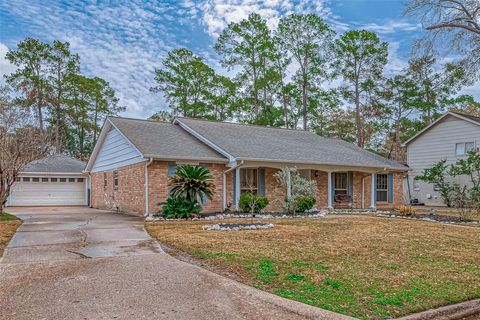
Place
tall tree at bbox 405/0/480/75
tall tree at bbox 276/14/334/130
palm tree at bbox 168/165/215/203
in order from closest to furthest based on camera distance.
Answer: tall tree at bbox 405/0/480/75 < palm tree at bbox 168/165/215/203 < tall tree at bbox 276/14/334/130

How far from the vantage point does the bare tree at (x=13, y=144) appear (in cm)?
1452

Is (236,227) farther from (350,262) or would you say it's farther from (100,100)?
(100,100)

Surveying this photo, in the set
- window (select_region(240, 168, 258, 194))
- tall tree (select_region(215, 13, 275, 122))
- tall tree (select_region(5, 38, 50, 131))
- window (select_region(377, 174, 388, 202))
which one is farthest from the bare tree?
window (select_region(377, 174, 388, 202))

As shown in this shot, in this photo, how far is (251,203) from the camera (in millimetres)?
Result: 15266

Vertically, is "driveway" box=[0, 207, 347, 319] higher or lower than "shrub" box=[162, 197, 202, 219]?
lower

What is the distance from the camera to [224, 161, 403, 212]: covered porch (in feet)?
53.9

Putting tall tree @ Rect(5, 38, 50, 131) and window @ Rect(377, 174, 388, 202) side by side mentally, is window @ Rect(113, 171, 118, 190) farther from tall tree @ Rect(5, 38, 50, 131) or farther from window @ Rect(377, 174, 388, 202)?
tall tree @ Rect(5, 38, 50, 131)

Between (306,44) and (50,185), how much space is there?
72.6 ft

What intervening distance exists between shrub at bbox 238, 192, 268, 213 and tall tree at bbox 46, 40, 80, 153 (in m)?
22.9

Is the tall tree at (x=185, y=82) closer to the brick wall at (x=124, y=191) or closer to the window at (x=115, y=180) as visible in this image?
the brick wall at (x=124, y=191)

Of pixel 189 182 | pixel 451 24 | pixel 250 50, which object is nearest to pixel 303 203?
pixel 189 182

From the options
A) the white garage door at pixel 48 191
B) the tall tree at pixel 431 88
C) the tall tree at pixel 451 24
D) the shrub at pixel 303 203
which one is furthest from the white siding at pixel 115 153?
the tall tree at pixel 431 88

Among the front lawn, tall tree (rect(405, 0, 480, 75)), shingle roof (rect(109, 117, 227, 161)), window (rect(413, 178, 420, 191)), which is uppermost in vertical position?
tall tree (rect(405, 0, 480, 75))

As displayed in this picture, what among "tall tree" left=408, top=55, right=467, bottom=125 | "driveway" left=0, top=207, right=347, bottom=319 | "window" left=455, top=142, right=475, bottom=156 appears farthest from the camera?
"tall tree" left=408, top=55, right=467, bottom=125
